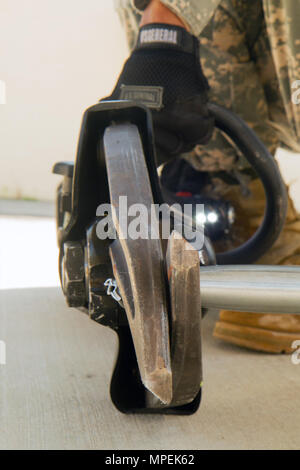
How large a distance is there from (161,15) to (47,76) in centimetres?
259

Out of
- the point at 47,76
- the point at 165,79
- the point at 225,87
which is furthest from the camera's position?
the point at 47,76

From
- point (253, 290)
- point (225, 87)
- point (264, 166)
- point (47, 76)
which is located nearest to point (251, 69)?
point (225, 87)

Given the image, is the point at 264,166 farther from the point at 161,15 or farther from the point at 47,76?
the point at 47,76

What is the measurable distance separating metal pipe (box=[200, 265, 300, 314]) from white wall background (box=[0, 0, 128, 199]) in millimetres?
2786

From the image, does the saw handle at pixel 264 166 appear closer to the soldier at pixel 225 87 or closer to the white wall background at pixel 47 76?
the soldier at pixel 225 87

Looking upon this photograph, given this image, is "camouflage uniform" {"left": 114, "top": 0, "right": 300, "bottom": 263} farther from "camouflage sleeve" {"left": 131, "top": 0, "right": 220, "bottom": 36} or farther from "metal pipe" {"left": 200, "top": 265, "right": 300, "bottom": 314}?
"metal pipe" {"left": 200, "top": 265, "right": 300, "bottom": 314}

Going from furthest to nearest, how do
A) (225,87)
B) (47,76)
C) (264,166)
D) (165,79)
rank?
(47,76), (225,87), (264,166), (165,79)

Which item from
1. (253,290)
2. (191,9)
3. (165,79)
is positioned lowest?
(253,290)

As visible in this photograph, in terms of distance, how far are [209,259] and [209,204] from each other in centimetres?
54

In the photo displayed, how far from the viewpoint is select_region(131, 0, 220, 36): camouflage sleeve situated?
2.61ft

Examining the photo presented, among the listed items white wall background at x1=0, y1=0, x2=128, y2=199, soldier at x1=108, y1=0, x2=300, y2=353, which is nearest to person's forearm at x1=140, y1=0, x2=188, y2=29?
soldier at x1=108, y1=0, x2=300, y2=353

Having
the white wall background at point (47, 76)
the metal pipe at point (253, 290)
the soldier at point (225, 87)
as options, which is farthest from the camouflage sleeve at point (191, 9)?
the white wall background at point (47, 76)

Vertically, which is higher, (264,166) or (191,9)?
(191,9)

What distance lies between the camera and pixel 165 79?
739 mm
